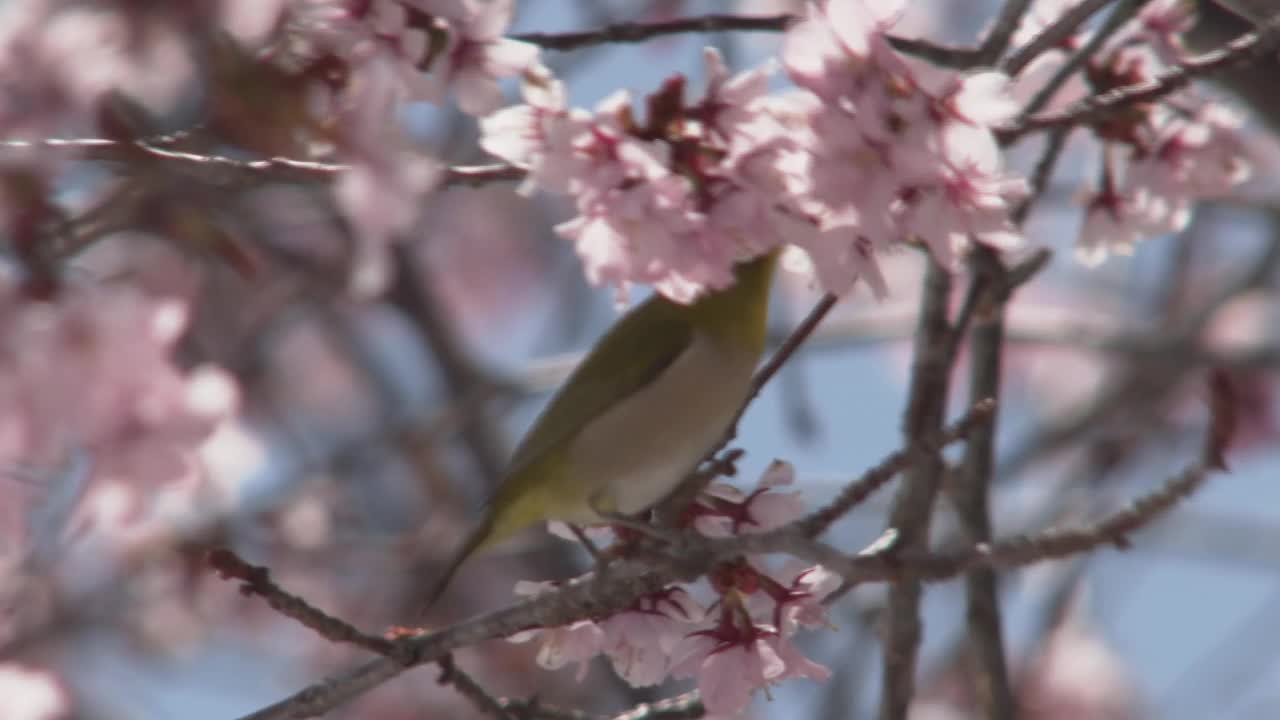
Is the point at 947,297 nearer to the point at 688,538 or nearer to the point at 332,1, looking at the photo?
the point at 688,538

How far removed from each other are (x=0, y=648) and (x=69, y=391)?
5.49ft

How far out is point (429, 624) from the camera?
21.5ft

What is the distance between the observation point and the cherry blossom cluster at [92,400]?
1948 millimetres

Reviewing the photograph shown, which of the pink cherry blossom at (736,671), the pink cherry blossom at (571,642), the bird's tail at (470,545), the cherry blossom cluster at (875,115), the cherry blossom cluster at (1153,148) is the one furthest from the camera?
the cherry blossom cluster at (1153,148)

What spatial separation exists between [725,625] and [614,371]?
20.2 inches

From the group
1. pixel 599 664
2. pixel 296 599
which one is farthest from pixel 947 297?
pixel 599 664

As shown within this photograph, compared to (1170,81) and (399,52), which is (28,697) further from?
(1170,81)

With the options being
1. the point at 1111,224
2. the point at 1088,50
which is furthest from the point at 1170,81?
the point at 1111,224

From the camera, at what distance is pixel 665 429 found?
7.64ft

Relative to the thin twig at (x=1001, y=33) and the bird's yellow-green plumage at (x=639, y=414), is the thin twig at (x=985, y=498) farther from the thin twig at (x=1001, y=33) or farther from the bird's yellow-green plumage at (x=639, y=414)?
the bird's yellow-green plumage at (x=639, y=414)

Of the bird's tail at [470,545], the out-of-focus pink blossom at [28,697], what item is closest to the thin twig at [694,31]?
the bird's tail at [470,545]

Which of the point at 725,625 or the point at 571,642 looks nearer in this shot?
the point at 725,625

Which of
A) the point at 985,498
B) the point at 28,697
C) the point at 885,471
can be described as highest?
the point at 885,471

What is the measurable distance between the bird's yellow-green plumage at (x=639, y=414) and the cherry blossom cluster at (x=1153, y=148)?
710 mm
